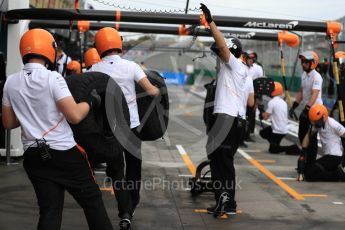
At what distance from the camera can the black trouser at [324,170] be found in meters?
8.17

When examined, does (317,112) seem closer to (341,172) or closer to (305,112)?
(305,112)

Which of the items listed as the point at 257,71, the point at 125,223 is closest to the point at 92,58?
the point at 125,223

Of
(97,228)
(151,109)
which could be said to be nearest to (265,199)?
(151,109)

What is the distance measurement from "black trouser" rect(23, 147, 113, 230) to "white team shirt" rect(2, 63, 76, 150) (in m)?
0.08

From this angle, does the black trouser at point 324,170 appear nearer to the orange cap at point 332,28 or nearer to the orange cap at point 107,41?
the orange cap at point 332,28

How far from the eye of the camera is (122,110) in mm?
4906

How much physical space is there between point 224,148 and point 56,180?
263 cm

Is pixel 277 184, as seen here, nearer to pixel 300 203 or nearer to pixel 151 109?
pixel 300 203

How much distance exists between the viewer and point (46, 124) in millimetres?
3701

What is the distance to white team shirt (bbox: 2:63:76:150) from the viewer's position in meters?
3.62

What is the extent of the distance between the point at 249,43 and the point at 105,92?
21.7 m

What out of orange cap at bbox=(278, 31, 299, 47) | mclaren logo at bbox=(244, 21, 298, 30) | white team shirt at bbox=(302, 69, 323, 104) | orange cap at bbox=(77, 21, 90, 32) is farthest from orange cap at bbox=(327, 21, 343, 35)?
orange cap at bbox=(77, 21, 90, 32)

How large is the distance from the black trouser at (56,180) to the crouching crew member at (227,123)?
237 cm

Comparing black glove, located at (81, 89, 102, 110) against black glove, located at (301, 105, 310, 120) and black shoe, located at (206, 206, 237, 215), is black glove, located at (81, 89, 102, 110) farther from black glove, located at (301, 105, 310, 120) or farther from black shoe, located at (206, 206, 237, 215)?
black glove, located at (301, 105, 310, 120)
